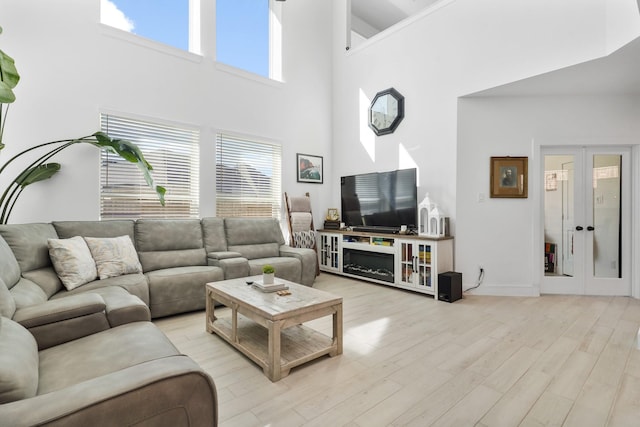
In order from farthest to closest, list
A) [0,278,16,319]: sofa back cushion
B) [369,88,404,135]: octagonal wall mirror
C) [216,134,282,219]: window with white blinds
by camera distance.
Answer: [369,88,404,135]: octagonal wall mirror
[216,134,282,219]: window with white blinds
[0,278,16,319]: sofa back cushion

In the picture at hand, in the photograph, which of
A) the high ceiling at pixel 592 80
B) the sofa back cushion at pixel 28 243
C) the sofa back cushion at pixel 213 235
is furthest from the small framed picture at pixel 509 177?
the sofa back cushion at pixel 28 243

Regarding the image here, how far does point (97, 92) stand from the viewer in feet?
12.1

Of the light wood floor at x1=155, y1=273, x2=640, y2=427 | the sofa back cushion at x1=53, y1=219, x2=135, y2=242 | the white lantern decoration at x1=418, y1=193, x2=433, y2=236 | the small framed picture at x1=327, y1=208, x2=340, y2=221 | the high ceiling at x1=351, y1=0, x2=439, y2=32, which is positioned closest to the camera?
the light wood floor at x1=155, y1=273, x2=640, y2=427

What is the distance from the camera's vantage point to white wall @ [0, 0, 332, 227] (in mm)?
3305

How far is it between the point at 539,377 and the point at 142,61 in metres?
5.06

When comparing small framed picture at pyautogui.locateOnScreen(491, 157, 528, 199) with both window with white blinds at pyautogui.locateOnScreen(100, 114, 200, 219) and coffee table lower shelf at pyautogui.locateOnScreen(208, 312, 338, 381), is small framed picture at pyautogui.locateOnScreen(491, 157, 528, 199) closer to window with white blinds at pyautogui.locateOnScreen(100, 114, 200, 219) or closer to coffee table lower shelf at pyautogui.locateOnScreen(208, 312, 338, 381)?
coffee table lower shelf at pyautogui.locateOnScreen(208, 312, 338, 381)

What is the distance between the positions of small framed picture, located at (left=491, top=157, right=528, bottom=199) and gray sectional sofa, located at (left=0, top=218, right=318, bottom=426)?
2.73 meters

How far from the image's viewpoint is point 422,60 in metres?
4.64

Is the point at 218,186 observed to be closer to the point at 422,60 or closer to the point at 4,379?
the point at 422,60

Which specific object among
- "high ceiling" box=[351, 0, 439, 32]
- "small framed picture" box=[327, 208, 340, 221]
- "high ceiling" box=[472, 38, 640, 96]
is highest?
"high ceiling" box=[351, 0, 439, 32]

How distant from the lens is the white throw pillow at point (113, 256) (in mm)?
3018

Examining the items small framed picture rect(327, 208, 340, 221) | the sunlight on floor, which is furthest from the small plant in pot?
small framed picture rect(327, 208, 340, 221)

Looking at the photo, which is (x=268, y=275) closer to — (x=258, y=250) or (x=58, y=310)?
(x=58, y=310)

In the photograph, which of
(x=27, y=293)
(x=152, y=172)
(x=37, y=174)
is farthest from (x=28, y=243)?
(x=152, y=172)
